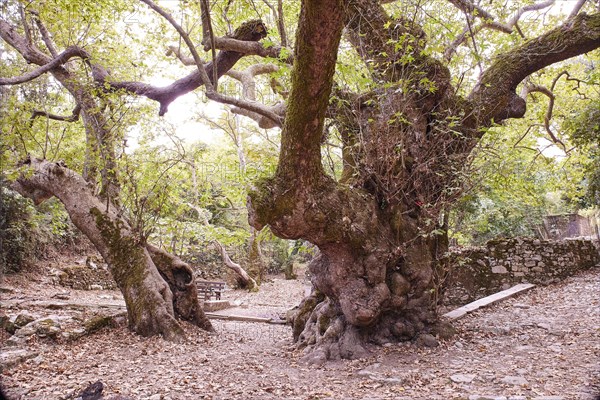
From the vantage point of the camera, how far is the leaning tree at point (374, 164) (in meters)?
5.03

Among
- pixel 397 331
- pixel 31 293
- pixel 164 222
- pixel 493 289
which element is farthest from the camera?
pixel 31 293

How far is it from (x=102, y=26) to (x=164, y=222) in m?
4.98

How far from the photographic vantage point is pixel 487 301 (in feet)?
27.6

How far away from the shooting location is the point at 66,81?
6789 millimetres

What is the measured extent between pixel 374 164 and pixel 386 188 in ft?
1.37

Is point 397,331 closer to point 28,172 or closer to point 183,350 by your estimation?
point 183,350

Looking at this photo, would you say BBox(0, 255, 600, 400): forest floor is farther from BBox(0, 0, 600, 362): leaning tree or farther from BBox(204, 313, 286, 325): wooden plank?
BBox(204, 313, 286, 325): wooden plank

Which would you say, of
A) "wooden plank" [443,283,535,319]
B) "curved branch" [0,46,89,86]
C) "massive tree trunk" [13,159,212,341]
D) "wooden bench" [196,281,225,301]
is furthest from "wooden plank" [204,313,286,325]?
"curved branch" [0,46,89,86]

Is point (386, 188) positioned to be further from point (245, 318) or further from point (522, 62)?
point (245, 318)

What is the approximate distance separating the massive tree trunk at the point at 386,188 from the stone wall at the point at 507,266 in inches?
171

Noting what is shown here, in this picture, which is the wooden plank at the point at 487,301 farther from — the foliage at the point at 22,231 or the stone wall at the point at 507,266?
the foliage at the point at 22,231

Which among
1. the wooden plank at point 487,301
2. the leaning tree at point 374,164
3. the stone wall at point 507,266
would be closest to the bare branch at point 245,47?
the leaning tree at point 374,164

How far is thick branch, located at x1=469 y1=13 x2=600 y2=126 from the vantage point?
18.8ft

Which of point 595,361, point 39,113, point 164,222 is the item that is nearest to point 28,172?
point 39,113
